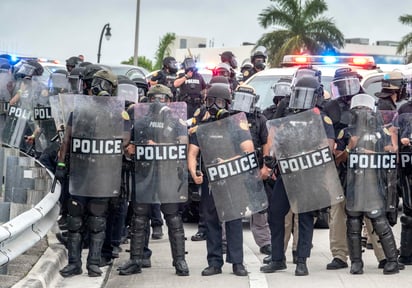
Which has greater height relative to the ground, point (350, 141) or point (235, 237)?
point (350, 141)

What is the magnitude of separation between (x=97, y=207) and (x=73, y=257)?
1.70 feet

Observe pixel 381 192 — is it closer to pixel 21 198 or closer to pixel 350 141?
pixel 350 141

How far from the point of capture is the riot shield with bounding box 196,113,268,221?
9.73 metres

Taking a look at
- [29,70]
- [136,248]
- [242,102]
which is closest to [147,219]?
[136,248]

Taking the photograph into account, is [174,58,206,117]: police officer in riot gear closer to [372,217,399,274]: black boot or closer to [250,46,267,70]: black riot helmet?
[250,46,267,70]: black riot helmet

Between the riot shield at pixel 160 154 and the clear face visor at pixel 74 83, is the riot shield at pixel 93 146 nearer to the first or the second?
the riot shield at pixel 160 154

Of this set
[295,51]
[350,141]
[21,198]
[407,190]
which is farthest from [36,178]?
[295,51]

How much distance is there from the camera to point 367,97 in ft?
32.6

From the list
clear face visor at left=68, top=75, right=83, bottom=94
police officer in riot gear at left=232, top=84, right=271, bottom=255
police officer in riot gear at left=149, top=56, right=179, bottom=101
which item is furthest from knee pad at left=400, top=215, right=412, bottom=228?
police officer in riot gear at left=149, top=56, right=179, bottom=101

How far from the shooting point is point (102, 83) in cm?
963

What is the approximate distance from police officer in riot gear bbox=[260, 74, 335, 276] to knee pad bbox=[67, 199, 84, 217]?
186 centimetres

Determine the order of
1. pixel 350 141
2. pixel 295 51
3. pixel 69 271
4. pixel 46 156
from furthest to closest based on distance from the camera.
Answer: pixel 295 51, pixel 46 156, pixel 350 141, pixel 69 271

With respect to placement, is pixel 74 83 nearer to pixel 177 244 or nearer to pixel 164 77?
pixel 177 244

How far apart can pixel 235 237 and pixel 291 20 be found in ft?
110
